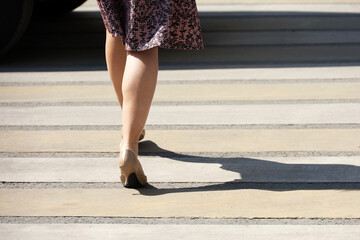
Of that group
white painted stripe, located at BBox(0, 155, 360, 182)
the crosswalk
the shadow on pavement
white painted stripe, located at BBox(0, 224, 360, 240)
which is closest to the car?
the crosswalk

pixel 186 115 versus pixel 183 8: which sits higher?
pixel 183 8

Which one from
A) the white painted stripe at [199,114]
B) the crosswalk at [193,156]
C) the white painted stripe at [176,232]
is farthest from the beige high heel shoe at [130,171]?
the white painted stripe at [199,114]

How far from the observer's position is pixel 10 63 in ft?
12.7

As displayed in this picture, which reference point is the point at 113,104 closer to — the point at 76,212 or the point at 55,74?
the point at 55,74

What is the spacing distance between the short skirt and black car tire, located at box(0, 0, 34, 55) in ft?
5.22

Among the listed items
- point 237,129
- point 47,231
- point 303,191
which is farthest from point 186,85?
point 47,231

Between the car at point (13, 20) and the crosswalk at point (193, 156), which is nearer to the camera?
the crosswalk at point (193, 156)

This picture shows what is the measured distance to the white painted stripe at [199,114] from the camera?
2.80 meters

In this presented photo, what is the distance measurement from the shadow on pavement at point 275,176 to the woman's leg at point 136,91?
0.17 meters

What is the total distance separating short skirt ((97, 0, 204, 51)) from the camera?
211cm

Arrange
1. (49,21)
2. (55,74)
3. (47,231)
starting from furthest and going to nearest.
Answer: (49,21) → (55,74) → (47,231)

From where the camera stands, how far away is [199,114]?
2.89 meters

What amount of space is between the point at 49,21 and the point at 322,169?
316 cm

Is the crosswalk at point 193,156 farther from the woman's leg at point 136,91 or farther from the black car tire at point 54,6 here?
the black car tire at point 54,6
